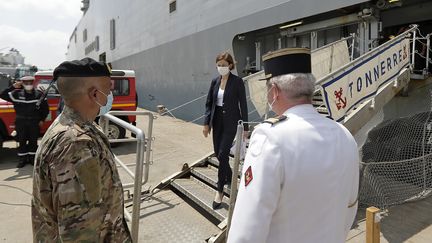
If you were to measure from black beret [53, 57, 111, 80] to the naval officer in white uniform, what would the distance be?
75 centimetres

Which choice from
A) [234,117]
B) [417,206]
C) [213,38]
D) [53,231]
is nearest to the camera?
[53,231]

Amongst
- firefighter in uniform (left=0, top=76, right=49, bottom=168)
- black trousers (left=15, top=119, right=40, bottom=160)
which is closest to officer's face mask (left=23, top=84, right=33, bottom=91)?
firefighter in uniform (left=0, top=76, right=49, bottom=168)

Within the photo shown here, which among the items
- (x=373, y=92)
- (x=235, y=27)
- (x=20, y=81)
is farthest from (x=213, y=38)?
(x=373, y=92)

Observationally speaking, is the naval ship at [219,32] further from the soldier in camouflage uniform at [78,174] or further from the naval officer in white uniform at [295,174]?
the soldier in camouflage uniform at [78,174]

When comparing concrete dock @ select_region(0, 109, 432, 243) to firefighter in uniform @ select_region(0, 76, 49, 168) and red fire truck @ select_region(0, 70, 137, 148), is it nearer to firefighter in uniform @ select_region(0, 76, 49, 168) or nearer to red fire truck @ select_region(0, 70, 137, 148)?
firefighter in uniform @ select_region(0, 76, 49, 168)

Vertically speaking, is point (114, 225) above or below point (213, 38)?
below

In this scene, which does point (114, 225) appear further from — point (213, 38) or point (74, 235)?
point (213, 38)

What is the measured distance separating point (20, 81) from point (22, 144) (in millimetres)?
1168

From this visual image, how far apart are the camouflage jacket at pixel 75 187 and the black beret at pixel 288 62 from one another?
0.79 metres

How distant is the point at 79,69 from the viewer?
56.9 inches

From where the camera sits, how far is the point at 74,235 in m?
1.30

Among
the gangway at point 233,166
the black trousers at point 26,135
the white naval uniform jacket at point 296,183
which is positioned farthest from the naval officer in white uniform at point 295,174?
the black trousers at point 26,135

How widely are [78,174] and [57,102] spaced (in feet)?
21.7

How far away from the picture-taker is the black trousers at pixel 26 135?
→ 627 cm
